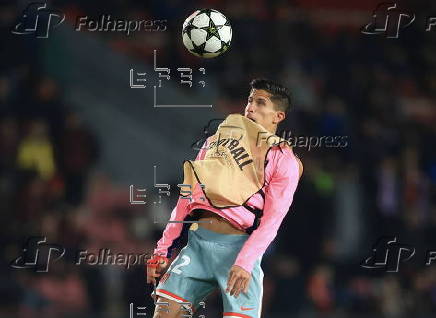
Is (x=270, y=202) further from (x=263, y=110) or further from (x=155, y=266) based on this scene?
(x=155, y=266)

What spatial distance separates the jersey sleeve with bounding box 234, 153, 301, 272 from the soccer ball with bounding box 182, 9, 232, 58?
1.20 meters

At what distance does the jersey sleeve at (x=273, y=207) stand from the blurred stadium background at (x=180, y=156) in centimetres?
517

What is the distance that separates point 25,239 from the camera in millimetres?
12938

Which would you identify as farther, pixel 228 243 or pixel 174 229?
pixel 174 229

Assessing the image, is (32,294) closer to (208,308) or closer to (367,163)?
(208,308)

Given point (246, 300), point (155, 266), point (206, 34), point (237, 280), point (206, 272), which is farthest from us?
point (206, 34)

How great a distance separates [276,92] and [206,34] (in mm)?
839

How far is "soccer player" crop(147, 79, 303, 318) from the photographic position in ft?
23.3

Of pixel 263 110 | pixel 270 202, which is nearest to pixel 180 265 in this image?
pixel 270 202

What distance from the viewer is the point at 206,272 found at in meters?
7.22

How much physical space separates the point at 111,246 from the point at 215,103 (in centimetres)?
290

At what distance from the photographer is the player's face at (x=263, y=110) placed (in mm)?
7430

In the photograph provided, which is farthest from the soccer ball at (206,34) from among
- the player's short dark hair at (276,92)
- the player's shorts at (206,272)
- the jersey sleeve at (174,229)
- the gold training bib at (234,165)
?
the player's shorts at (206,272)

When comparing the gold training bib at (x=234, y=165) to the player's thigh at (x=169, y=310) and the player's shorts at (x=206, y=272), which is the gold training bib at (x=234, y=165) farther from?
the player's thigh at (x=169, y=310)
